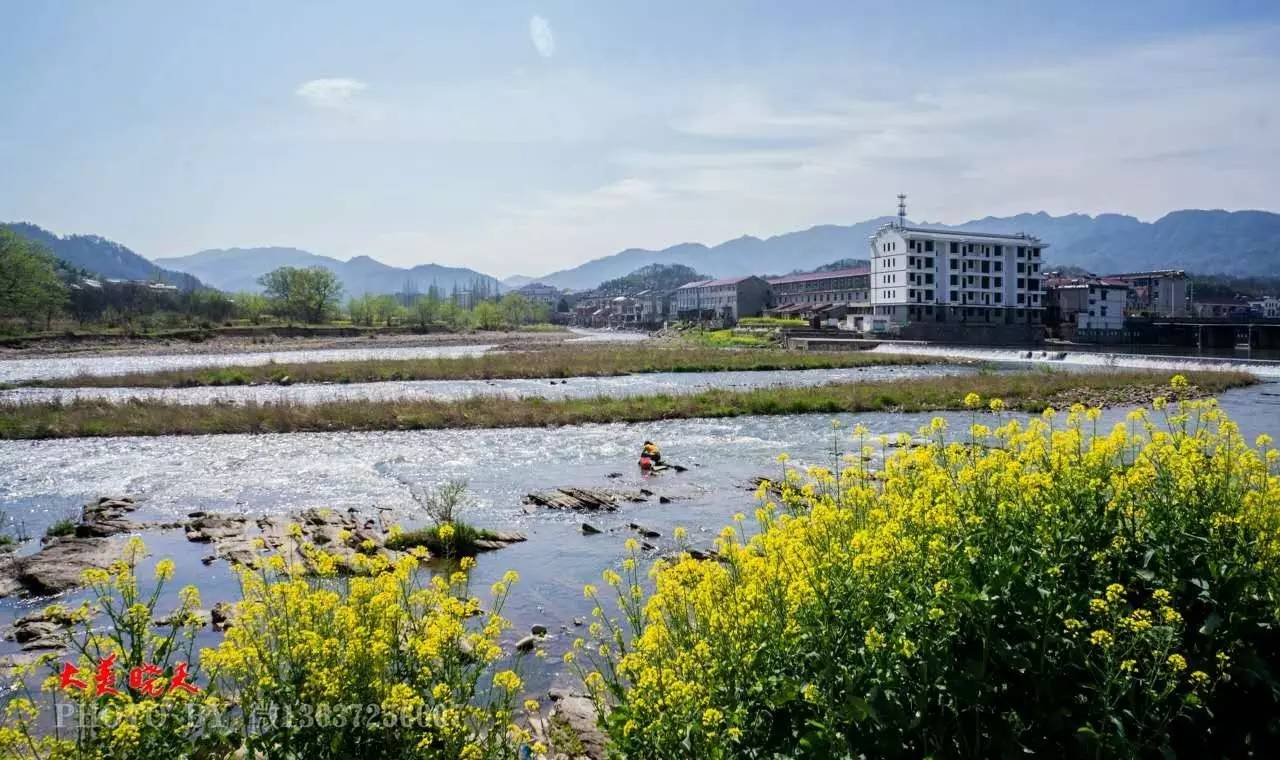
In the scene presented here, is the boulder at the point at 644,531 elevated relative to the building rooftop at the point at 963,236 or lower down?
lower down

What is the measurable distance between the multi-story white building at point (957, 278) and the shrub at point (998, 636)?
274 feet

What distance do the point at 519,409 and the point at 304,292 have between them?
109540 mm

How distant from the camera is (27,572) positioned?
Result: 11.2m

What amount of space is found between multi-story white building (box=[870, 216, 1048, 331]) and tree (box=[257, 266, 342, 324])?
291 feet

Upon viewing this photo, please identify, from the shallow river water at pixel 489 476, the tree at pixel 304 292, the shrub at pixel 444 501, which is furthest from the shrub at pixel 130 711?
the tree at pixel 304 292

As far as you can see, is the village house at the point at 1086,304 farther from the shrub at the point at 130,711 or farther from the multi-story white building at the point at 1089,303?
the shrub at the point at 130,711

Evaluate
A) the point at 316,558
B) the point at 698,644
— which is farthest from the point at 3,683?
the point at 698,644

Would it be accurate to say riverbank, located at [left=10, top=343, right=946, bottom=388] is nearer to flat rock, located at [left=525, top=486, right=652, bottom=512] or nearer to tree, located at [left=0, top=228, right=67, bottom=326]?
flat rock, located at [left=525, top=486, right=652, bottom=512]

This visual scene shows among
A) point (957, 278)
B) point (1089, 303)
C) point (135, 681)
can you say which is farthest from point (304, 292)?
point (135, 681)

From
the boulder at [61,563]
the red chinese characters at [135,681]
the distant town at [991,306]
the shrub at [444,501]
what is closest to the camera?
the red chinese characters at [135,681]

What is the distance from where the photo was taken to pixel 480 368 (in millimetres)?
47375

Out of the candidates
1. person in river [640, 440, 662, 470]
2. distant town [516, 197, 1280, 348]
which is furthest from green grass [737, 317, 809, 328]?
person in river [640, 440, 662, 470]

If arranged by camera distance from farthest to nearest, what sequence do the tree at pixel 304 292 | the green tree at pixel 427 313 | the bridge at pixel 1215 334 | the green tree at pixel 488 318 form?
the green tree at pixel 488 318 < the green tree at pixel 427 313 < the tree at pixel 304 292 < the bridge at pixel 1215 334

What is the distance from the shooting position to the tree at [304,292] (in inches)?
4899
